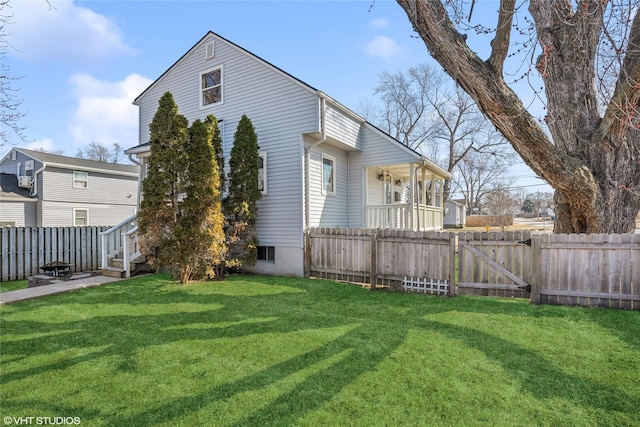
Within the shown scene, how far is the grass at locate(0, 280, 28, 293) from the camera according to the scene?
8.00m

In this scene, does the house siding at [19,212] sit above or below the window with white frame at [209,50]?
below

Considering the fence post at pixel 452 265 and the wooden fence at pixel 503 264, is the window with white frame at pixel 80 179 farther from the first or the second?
the fence post at pixel 452 265

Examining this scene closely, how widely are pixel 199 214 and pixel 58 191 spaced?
655 inches

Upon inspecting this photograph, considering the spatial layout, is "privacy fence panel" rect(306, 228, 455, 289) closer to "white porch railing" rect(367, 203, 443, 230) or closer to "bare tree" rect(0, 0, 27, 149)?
"white porch railing" rect(367, 203, 443, 230)

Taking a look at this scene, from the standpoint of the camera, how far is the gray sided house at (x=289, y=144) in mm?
9188

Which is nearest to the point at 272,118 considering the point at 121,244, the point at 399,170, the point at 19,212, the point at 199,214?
the point at 199,214

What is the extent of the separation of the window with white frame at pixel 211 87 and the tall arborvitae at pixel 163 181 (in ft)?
10.1

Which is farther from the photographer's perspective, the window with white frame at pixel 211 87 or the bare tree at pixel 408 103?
the bare tree at pixel 408 103

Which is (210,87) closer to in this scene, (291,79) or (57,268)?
(291,79)

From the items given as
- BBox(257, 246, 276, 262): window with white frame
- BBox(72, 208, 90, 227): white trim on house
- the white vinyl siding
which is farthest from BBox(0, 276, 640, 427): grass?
BBox(72, 208, 90, 227): white trim on house

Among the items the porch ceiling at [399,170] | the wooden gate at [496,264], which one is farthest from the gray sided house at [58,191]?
the wooden gate at [496,264]

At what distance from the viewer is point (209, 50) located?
10719 mm

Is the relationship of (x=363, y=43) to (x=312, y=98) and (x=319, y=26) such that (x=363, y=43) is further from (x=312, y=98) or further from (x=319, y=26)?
(x=312, y=98)

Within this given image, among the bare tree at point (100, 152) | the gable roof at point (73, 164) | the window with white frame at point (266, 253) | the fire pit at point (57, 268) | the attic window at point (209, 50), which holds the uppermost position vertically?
the bare tree at point (100, 152)
